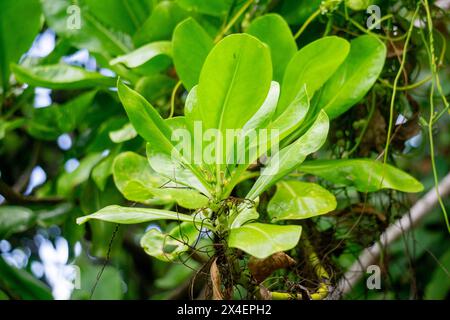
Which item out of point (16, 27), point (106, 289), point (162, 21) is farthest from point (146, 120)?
point (106, 289)

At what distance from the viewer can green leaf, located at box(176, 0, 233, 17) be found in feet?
3.05

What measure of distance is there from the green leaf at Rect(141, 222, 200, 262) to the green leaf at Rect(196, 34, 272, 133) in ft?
0.43

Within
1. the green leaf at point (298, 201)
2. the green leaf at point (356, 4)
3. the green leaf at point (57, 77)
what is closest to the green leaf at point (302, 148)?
the green leaf at point (298, 201)

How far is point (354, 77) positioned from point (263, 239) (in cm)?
31

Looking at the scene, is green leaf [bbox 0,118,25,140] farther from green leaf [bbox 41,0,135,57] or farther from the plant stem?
the plant stem

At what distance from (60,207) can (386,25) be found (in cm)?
65

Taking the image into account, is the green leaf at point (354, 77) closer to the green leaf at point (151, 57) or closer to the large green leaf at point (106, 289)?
the green leaf at point (151, 57)

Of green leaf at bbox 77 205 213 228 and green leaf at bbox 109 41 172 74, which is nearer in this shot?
green leaf at bbox 77 205 213 228

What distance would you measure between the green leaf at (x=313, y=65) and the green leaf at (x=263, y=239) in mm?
201

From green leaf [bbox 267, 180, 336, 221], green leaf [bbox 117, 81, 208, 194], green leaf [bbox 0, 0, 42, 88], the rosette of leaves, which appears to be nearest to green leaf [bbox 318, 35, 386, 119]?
the rosette of leaves

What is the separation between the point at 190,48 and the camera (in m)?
0.84

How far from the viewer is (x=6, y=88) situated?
118 cm

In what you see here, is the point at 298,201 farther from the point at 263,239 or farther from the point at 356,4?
the point at 356,4

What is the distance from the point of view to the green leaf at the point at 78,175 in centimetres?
108
